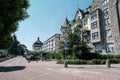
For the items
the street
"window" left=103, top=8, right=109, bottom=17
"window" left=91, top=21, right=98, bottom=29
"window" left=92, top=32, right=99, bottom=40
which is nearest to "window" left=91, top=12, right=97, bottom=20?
"window" left=91, top=21, right=98, bottom=29

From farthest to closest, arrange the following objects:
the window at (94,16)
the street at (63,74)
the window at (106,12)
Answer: the window at (94,16) < the window at (106,12) < the street at (63,74)

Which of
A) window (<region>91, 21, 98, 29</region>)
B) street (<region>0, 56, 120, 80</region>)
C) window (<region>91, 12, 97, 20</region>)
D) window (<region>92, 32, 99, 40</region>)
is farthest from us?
window (<region>91, 12, 97, 20</region>)

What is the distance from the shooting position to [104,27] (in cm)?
4303

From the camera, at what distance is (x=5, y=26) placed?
11062mm

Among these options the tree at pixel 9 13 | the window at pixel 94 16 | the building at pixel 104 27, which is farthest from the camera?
the window at pixel 94 16

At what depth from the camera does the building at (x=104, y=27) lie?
3953cm

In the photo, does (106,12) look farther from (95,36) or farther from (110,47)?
(110,47)

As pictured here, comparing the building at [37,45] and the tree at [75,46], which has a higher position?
the building at [37,45]

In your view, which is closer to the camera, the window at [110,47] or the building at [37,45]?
the window at [110,47]

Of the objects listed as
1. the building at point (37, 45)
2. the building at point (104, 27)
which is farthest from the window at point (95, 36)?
the building at point (37, 45)

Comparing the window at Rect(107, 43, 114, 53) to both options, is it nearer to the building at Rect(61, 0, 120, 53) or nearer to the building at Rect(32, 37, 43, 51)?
the building at Rect(61, 0, 120, 53)

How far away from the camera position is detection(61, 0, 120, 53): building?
3953 cm

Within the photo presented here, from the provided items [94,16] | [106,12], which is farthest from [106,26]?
[94,16]

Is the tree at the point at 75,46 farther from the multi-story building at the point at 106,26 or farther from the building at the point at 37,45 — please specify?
the building at the point at 37,45
